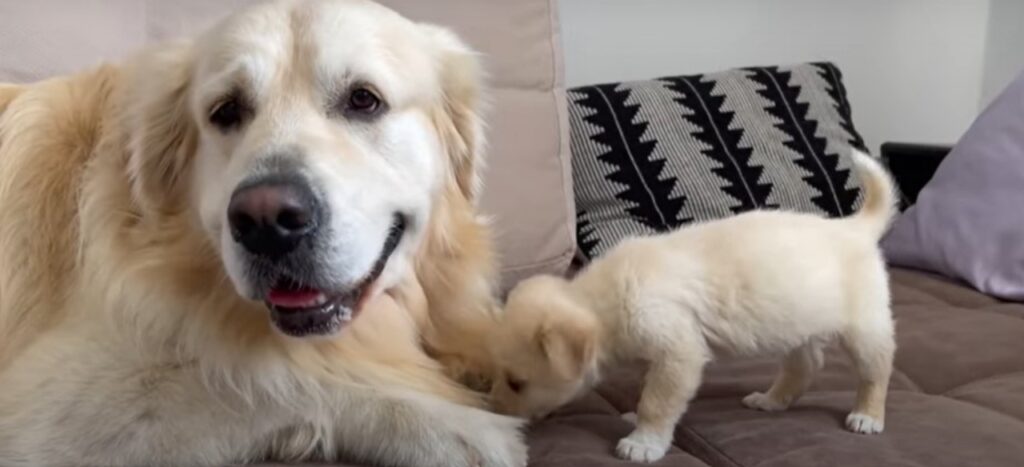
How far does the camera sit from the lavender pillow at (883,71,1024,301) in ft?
6.81

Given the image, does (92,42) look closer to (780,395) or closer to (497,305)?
(497,305)

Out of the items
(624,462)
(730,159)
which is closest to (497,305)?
(624,462)

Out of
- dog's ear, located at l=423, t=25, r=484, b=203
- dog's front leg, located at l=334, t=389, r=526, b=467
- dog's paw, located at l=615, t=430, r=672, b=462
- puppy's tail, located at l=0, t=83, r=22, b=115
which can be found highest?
puppy's tail, located at l=0, t=83, r=22, b=115

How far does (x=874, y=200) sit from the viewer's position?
1.50 m

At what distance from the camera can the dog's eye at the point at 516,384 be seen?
1.37 meters

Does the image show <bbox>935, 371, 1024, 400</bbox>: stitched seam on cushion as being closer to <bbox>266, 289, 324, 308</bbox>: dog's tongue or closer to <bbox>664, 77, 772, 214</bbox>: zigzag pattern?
<bbox>664, 77, 772, 214</bbox>: zigzag pattern

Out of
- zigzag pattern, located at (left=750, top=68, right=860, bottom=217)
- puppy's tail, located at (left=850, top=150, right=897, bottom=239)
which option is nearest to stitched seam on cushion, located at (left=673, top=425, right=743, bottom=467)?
puppy's tail, located at (left=850, top=150, right=897, bottom=239)

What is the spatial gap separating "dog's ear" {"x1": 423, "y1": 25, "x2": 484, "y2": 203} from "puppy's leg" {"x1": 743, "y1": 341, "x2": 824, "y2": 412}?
17.3 inches

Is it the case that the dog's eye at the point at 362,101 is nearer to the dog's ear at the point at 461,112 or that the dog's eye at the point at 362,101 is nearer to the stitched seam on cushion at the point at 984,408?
the dog's ear at the point at 461,112

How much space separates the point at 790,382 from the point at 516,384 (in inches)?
→ 13.5

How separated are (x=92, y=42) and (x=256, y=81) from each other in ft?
1.65

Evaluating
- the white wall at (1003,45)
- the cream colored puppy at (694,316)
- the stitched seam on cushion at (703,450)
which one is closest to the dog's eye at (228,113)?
the cream colored puppy at (694,316)

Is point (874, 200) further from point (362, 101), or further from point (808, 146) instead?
point (808, 146)

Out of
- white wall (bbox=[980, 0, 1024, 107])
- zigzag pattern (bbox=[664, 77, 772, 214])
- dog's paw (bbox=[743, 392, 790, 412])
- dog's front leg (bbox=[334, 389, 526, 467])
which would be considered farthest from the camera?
white wall (bbox=[980, 0, 1024, 107])
